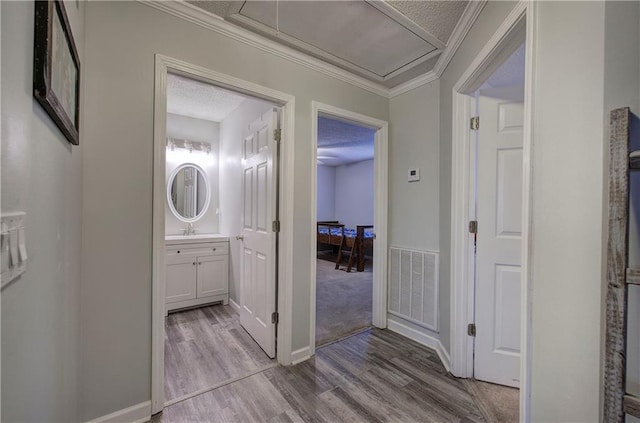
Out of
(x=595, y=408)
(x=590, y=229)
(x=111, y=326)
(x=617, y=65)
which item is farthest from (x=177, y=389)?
(x=617, y=65)

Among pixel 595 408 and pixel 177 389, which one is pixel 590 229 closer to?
pixel 595 408

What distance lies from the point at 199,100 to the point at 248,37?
140cm

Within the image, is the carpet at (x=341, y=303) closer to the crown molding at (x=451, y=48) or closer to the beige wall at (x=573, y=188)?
the beige wall at (x=573, y=188)

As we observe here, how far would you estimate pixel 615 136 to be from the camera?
0.78 meters


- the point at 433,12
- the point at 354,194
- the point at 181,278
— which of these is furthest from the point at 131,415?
the point at 354,194

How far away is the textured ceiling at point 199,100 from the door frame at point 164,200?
2.28 ft

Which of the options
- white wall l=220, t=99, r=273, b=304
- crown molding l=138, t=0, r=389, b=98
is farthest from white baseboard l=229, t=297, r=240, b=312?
crown molding l=138, t=0, r=389, b=98

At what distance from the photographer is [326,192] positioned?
7.75m

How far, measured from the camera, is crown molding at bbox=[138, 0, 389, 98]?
5.13ft

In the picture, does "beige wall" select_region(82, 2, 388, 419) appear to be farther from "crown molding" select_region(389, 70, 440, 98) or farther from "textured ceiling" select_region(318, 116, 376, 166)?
"textured ceiling" select_region(318, 116, 376, 166)

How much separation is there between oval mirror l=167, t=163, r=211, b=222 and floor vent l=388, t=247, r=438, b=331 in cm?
257

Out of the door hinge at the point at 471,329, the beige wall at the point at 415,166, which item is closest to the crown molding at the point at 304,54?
the beige wall at the point at 415,166

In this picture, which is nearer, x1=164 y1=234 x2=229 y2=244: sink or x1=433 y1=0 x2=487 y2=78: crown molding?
x1=433 y1=0 x2=487 y2=78: crown molding

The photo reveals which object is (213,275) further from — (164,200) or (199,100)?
(199,100)
